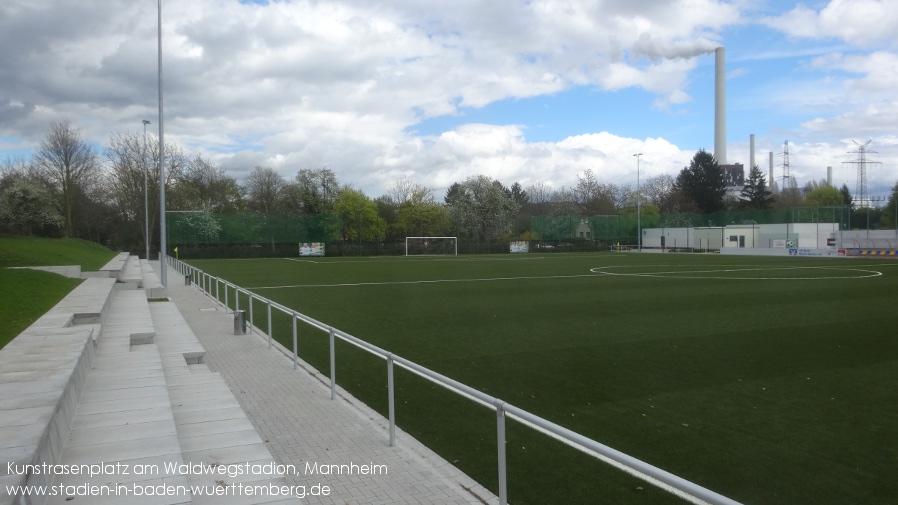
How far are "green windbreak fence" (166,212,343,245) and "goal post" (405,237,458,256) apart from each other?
8375 mm

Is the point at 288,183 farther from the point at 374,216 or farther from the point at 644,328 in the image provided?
the point at 644,328

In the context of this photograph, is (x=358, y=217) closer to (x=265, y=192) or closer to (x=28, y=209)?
(x=265, y=192)

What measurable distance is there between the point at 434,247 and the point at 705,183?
139 feet

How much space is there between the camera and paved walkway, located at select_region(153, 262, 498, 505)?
15.3 feet

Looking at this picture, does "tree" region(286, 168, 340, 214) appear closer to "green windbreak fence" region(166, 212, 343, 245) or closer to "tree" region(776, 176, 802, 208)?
"green windbreak fence" region(166, 212, 343, 245)

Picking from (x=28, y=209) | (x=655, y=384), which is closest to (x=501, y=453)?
(x=655, y=384)

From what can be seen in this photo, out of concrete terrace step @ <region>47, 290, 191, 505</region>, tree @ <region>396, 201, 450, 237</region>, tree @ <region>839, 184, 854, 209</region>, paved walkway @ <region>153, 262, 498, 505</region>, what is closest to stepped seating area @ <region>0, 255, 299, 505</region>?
concrete terrace step @ <region>47, 290, 191, 505</region>

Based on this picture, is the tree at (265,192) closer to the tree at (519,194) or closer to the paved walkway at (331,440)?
the tree at (519,194)

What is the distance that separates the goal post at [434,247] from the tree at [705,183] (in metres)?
39.7

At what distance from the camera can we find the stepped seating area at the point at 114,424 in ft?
12.1

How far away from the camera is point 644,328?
13164 mm

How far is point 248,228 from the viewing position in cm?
6094

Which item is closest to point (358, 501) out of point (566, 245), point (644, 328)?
point (644, 328)

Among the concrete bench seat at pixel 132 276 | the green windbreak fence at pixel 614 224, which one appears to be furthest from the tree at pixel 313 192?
the concrete bench seat at pixel 132 276
